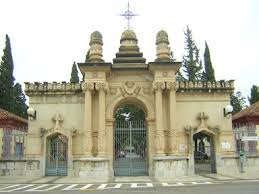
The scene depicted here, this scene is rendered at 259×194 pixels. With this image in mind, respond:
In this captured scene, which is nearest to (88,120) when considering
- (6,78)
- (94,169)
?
(94,169)

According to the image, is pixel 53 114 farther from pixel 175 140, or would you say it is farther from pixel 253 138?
pixel 253 138

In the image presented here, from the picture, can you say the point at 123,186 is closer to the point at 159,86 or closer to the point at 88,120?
the point at 88,120

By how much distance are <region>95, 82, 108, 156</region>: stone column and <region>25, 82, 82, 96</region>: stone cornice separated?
6.37 ft

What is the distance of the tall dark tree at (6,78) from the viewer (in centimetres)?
4012

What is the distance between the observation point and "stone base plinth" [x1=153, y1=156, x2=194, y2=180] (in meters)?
22.7

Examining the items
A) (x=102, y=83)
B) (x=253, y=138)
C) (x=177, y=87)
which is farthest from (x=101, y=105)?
(x=253, y=138)

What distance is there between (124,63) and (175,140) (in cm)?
637

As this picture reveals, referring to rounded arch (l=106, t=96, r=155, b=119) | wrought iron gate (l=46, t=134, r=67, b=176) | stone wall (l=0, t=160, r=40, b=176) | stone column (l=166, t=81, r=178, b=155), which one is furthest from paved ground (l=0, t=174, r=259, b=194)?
rounded arch (l=106, t=96, r=155, b=119)

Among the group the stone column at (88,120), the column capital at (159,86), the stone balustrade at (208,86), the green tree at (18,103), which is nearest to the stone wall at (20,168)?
the stone column at (88,120)

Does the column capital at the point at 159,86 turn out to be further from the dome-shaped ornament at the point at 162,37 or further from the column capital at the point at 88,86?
the column capital at the point at 88,86

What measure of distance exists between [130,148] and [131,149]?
1.21 ft

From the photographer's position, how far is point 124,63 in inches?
1022

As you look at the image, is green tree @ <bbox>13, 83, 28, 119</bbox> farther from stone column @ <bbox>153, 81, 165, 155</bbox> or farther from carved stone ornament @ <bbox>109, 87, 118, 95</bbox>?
stone column @ <bbox>153, 81, 165, 155</bbox>

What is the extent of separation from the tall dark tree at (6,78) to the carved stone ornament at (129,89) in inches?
762
